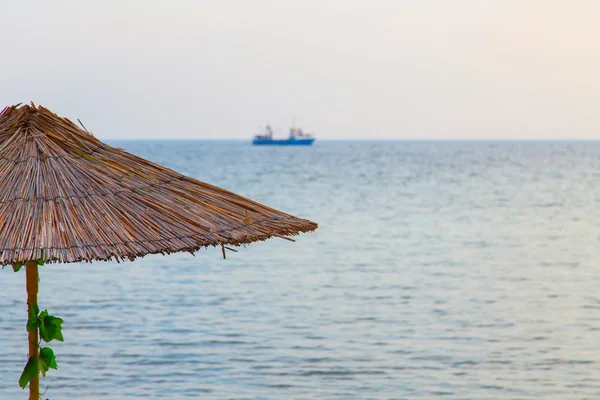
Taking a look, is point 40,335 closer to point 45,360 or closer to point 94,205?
point 45,360

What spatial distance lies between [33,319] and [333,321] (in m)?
6.36

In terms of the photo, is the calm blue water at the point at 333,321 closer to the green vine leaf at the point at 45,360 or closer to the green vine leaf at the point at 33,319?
the green vine leaf at the point at 45,360

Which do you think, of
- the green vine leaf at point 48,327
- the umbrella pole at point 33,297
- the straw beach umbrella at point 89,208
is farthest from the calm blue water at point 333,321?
the straw beach umbrella at point 89,208

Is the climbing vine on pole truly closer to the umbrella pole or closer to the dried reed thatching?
the umbrella pole

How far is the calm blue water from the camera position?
27.2 ft

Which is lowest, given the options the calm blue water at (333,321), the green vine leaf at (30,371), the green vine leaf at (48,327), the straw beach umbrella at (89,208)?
the calm blue water at (333,321)

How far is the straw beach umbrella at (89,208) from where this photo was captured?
3.95 m

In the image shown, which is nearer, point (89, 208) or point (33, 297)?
point (89, 208)

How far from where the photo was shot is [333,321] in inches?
418

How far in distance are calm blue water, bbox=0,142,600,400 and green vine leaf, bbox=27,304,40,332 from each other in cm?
353

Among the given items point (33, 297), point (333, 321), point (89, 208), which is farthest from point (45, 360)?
point (333, 321)

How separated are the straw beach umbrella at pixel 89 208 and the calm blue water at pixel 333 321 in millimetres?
3875

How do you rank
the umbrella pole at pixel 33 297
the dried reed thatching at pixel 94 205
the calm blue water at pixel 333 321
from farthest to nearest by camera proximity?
the calm blue water at pixel 333 321 < the umbrella pole at pixel 33 297 < the dried reed thatching at pixel 94 205

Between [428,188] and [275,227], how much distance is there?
113 ft
